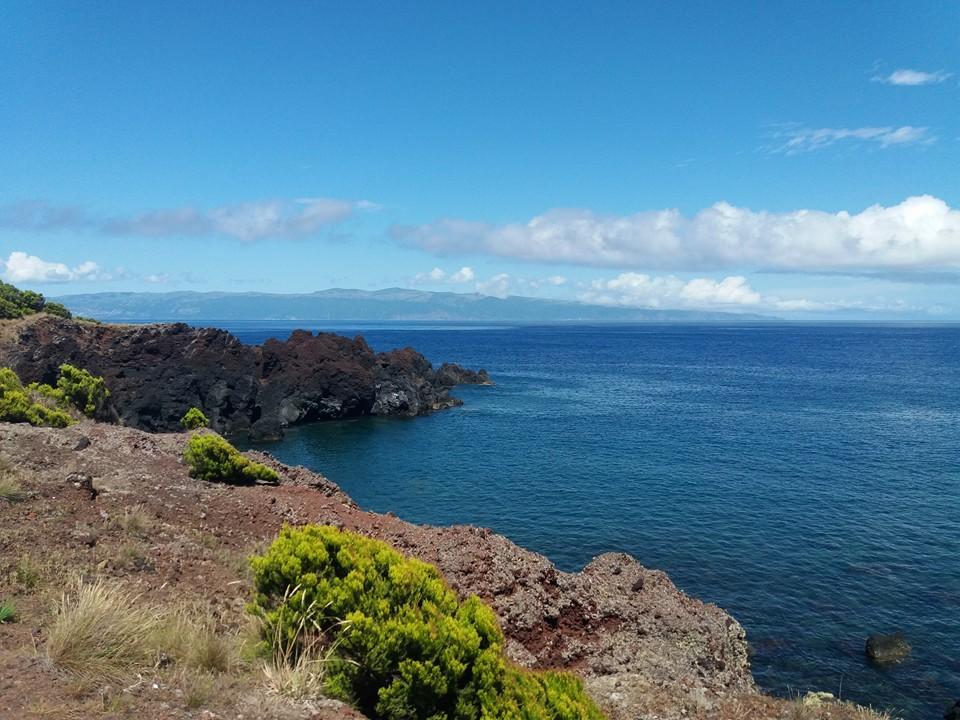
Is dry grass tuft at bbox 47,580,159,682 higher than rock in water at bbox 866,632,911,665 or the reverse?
higher

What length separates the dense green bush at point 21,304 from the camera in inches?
2472

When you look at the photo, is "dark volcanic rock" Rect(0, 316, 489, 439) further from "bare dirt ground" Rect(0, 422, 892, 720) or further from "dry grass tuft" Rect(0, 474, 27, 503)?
"dry grass tuft" Rect(0, 474, 27, 503)

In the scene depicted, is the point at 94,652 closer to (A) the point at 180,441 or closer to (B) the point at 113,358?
(A) the point at 180,441

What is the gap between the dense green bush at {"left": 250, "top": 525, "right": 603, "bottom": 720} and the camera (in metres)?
8.57

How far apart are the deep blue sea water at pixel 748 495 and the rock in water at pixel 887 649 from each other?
1.10 feet

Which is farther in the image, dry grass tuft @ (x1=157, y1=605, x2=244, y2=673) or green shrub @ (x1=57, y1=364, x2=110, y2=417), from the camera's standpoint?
green shrub @ (x1=57, y1=364, x2=110, y2=417)

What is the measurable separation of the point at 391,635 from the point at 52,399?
115 feet

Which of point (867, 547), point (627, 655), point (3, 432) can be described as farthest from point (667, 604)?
point (3, 432)

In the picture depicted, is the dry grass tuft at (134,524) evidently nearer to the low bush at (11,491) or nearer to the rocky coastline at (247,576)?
the rocky coastline at (247,576)

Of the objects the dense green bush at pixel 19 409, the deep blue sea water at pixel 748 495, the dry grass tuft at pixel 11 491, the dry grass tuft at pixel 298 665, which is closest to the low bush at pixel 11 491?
the dry grass tuft at pixel 11 491

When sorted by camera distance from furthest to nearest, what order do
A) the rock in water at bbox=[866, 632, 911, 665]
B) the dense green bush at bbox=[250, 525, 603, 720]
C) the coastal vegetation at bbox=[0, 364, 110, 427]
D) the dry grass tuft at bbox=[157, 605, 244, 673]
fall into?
the coastal vegetation at bbox=[0, 364, 110, 427] < the rock in water at bbox=[866, 632, 911, 665] < the dense green bush at bbox=[250, 525, 603, 720] < the dry grass tuft at bbox=[157, 605, 244, 673]

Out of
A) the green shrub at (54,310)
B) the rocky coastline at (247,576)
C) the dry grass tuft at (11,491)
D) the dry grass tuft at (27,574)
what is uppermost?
the green shrub at (54,310)

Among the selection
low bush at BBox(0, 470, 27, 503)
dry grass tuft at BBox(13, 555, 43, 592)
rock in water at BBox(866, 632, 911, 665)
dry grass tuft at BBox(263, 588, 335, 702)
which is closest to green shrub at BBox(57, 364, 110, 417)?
low bush at BBox(0, 470, 27, 503)

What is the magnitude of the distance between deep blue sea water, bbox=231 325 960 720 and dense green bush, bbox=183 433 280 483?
12860 millimetres
